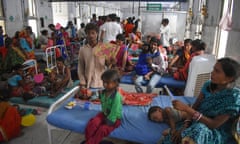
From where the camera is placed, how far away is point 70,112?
94.0 inches

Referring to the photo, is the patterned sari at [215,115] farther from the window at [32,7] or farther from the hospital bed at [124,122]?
the window at [32,7]

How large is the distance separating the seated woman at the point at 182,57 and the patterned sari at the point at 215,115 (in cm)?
220

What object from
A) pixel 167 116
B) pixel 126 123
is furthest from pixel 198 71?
pixel 126 123

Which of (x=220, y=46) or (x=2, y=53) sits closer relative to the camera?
(x=220, y=46)

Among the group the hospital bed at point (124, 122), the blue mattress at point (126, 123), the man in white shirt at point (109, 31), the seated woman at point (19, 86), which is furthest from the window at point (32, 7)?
Answer: the blue mattress at point (126, 123)

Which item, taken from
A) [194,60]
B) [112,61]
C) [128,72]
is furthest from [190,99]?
[128,72]

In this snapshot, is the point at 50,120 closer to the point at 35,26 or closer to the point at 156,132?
the point at 156,132

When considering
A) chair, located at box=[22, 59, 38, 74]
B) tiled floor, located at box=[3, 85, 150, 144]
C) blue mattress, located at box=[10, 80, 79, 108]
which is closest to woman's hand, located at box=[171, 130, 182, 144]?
tiled floor, located at box=[3, 85, 150, 144]

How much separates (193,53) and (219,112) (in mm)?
2008

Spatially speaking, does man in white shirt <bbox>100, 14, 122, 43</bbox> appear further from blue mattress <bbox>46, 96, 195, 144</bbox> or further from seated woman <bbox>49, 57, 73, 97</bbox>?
blue mattress <bbox>46, 96, 195, 144</bbox>

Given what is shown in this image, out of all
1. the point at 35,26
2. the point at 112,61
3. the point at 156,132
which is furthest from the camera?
the point at 35,26

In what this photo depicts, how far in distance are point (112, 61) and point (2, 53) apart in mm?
4145

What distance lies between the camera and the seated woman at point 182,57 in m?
3.76

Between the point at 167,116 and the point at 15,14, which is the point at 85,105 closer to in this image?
the point at 167,116
